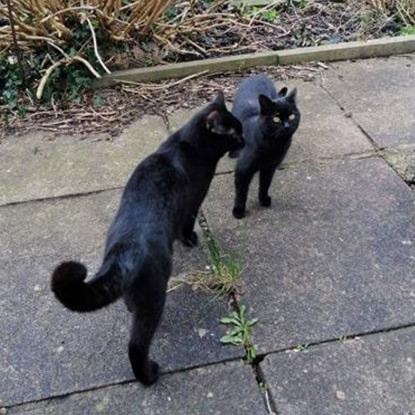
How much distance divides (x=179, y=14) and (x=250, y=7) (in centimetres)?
92

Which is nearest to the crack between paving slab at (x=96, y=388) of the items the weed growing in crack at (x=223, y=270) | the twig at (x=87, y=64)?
the weed growing in crack at (x=223, y=270)

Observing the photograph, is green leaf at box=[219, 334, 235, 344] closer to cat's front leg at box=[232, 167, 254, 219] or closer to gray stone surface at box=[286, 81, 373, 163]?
cat's front leg at box=[232, 167, 254, 219]

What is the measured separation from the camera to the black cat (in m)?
1.97

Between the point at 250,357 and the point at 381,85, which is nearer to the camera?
the point at 250,357

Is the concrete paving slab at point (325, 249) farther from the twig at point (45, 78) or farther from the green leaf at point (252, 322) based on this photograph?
the twig at point (45, 78)

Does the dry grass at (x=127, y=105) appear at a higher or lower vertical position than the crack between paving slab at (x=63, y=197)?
lower

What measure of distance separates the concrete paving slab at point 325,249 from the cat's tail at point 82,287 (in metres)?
0.79

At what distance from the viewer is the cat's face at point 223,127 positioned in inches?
108

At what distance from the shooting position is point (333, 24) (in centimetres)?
545

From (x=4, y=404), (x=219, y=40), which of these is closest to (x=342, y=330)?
(x=4, y=404)

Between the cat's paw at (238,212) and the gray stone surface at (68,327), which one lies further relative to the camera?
the cat's paw at (238,212)

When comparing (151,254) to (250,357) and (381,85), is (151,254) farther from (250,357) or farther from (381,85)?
(381,85)

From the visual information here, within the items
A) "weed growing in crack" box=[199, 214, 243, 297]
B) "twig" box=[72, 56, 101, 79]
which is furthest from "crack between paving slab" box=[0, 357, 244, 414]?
"twig" box=[72, 56, 101, 79]

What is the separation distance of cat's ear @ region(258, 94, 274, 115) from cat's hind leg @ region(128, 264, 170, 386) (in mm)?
1160
